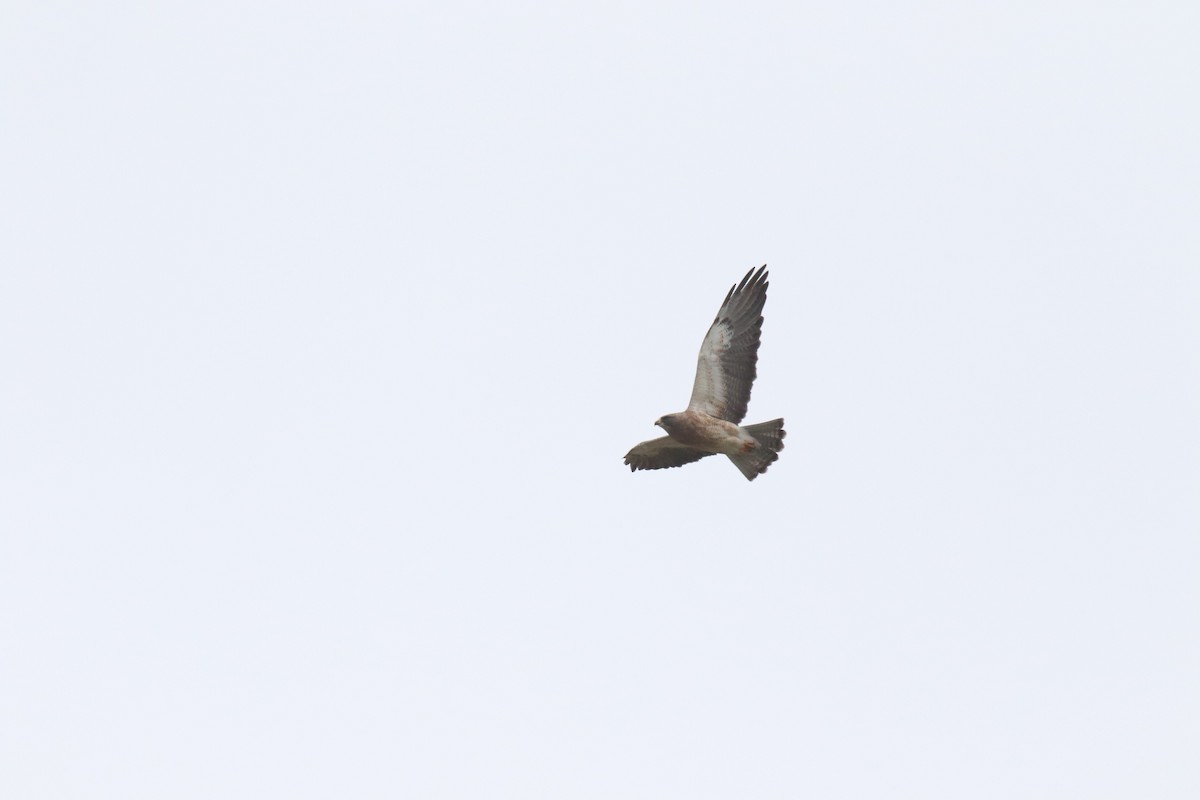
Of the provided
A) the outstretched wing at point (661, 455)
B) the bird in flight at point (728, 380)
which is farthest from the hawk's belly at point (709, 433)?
the outstretched wing at point (661, 455)

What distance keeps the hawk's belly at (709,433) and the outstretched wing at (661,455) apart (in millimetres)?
687

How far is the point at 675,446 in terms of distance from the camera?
79.0 ft

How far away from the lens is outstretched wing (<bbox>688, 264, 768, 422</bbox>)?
2280cm

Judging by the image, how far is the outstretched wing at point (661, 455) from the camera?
24031mm

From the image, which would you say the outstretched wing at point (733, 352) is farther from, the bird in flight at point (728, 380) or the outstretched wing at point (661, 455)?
the outstretched wing at point (661, 455)

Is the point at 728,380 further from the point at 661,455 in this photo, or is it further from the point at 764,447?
the point at 661,455

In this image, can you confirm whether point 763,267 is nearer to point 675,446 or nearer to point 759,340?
point 759,340

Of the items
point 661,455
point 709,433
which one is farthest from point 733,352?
point 661,455

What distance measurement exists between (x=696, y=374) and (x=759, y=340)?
91cm

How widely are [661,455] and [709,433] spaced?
1.65 m

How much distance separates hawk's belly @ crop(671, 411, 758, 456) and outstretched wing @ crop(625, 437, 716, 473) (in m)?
0.69

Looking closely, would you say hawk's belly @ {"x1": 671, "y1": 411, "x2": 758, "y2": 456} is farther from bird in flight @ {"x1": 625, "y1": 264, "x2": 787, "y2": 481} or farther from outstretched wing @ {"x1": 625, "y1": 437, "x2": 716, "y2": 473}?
outstretched wing @ {"x1": 625, "y1": 437, "x2": 716, "y2": 473}

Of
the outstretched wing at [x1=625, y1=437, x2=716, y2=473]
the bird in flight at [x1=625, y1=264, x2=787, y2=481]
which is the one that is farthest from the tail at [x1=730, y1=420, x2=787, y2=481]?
the outstretched wing at [x1=625, y1=437, x2=716, y2=473]

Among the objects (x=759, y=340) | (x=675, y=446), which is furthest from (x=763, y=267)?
(x=675, y=446)
